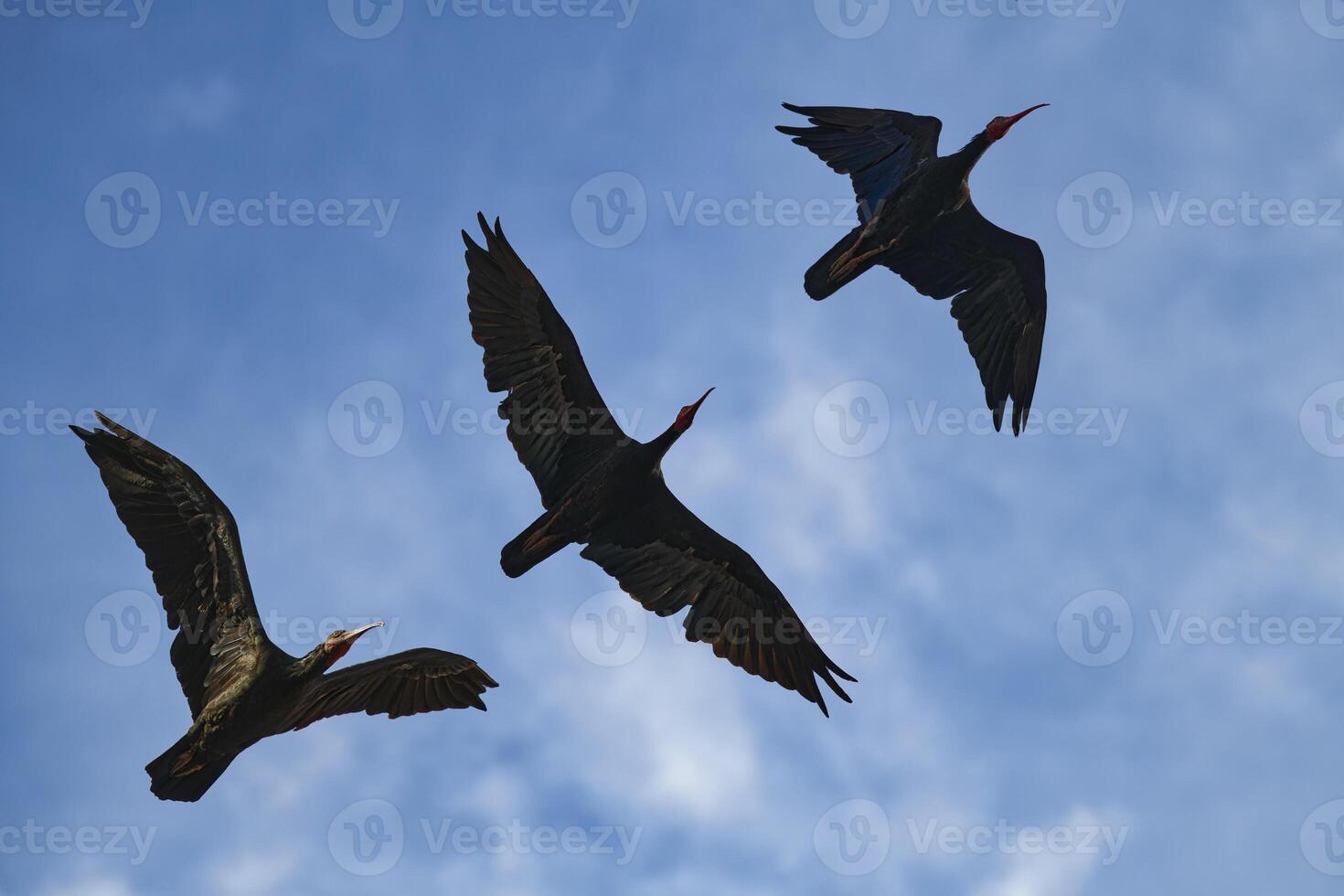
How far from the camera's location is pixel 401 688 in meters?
13.7

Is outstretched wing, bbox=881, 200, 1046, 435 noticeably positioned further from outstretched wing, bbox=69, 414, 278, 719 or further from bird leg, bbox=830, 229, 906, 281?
outstretched wing, bbox=69, 414, 278, 719

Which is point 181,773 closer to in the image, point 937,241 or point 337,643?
point 337,643

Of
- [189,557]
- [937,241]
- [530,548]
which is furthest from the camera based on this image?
[937,241]

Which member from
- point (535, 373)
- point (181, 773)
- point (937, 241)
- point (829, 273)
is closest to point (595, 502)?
point (535, 373)

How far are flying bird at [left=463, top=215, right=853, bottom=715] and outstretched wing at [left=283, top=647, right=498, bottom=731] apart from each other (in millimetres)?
1171

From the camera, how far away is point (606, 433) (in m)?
15.0

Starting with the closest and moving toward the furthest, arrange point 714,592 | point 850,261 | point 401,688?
point 401,688 → point 714,592 → point 850,261

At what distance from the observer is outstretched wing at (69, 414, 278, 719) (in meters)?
12.7

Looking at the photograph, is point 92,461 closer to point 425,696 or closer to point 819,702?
point 425,696

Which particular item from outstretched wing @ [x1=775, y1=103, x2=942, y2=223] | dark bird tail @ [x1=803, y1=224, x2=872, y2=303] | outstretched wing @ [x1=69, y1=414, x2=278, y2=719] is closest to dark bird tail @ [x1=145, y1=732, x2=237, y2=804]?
outstretched wing @ [x1=69, y1=414, x2=278, y2=719]

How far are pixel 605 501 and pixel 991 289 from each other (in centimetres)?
573

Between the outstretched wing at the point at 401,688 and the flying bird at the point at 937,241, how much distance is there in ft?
18.6

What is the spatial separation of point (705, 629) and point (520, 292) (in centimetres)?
414

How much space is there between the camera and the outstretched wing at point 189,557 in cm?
1270
